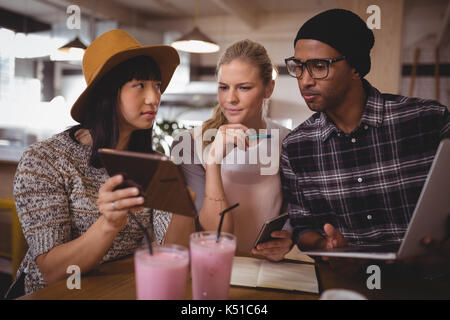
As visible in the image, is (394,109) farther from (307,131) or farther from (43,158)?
(43,158)

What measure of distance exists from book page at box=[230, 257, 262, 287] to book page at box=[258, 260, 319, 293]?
0.7 inches

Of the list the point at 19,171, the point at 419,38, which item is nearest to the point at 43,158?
the point at 19,171

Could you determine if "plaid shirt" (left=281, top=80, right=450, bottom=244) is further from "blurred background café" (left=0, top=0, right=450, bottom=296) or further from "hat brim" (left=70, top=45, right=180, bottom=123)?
"blurred background café" (left=0, top=0, right=450, bottom=296)

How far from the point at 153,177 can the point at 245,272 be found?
0.49 m

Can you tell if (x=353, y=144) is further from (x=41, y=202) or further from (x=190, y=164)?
(x=41, y=202)

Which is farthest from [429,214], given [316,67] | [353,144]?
[316,67]

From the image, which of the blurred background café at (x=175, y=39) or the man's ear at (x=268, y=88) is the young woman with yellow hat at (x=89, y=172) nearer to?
the man's ear at (x=268, y=88)

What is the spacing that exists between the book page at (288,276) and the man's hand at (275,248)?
3 cm

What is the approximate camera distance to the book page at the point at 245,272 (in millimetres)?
1042

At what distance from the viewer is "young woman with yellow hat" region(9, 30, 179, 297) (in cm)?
111

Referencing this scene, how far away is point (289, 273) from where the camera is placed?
113 cm

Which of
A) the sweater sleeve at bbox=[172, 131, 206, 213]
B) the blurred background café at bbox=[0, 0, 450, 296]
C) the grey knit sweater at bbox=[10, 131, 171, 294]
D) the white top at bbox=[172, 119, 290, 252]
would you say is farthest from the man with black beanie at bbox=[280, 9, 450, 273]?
the blurred background café at bbox=[0, 0, 450, 296]

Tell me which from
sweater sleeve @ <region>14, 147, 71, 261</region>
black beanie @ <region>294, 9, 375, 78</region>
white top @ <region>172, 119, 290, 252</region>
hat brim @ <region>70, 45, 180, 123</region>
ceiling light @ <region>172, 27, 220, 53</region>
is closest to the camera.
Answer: sweater sleeve @ <region>14, 147, 71, 261</region>

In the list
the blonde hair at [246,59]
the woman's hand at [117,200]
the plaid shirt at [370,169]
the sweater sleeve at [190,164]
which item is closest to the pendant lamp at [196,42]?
the blonde hair at [246,59]
